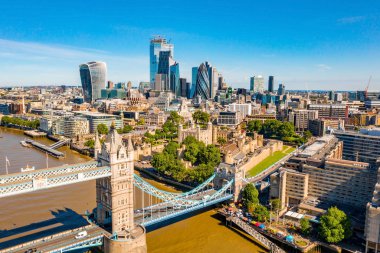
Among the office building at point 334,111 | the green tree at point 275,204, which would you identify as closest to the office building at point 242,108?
the office building at point 334,111

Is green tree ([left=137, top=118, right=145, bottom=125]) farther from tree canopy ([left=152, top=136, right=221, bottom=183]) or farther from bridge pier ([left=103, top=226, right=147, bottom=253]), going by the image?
bridge pier ([left=103, top=226, right=147, bottom=253])

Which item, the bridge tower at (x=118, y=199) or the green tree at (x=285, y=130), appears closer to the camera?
the bridge tower at (x=118, y=199)

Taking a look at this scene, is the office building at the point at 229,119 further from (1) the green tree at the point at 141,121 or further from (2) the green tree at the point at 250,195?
(2) the green tree at the point at 250,195

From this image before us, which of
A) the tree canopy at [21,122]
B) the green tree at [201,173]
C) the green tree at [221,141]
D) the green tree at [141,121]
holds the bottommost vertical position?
the green tree at [201,173]

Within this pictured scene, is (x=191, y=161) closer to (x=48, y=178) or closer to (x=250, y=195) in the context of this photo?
(x=250, y=195)

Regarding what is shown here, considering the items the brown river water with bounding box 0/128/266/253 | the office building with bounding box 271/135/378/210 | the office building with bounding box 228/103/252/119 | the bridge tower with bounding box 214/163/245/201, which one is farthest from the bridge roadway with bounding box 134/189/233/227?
the office building with bounding box 228/103/252/119

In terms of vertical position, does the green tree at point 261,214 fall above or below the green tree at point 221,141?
below

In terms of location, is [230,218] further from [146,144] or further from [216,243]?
[146,144]
